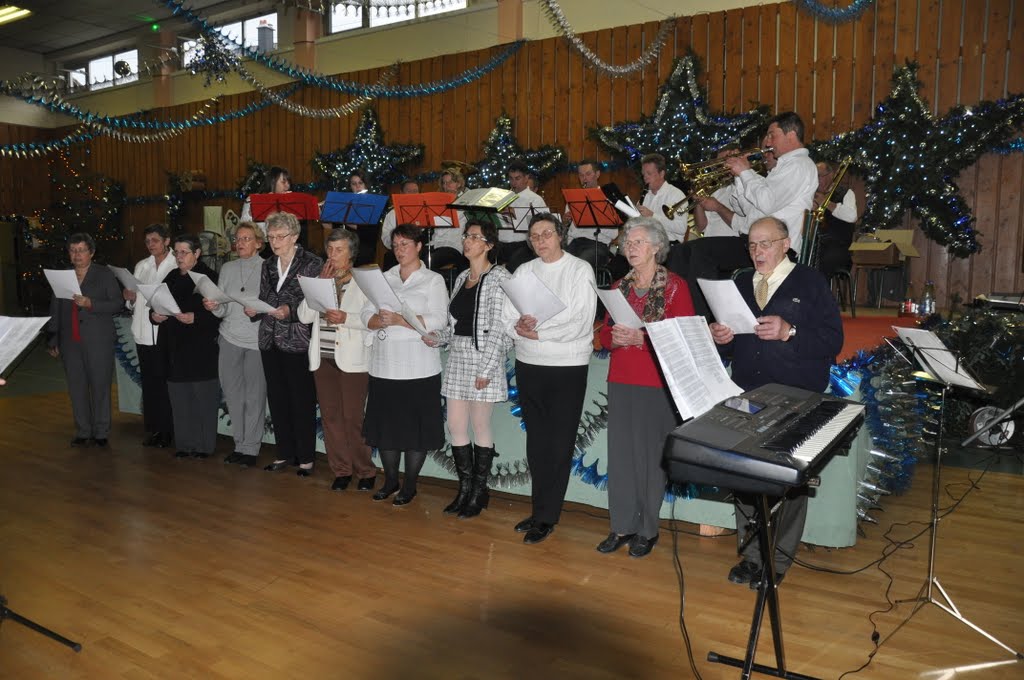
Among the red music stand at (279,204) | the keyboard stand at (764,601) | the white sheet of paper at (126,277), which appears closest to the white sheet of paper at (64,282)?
the white sheet of paper at (126,277)

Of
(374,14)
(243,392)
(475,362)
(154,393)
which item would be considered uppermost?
(374,14)

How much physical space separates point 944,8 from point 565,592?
809 centimetres

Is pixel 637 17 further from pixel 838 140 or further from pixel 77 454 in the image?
pixel 77 454

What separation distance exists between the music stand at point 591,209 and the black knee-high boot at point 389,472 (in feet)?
8.20

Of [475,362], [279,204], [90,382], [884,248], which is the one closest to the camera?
[475,362]

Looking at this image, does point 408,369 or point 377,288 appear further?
point 408,369

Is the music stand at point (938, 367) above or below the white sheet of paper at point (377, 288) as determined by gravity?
below

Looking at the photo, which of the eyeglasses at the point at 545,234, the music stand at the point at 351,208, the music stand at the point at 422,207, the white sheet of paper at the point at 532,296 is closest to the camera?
the white sheet of paper at the point at 532,296

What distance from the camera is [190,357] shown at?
591 centimetres

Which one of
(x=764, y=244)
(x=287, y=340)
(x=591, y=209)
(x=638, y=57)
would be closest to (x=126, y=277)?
(x=287, y=340)

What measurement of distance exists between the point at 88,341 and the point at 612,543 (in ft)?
14.7

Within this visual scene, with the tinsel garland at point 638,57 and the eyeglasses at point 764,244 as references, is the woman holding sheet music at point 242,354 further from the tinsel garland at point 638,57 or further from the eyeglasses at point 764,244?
the tinsel garland at point 638,57

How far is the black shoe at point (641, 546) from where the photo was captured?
4.05 m

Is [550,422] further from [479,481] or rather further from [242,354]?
[242,354]
